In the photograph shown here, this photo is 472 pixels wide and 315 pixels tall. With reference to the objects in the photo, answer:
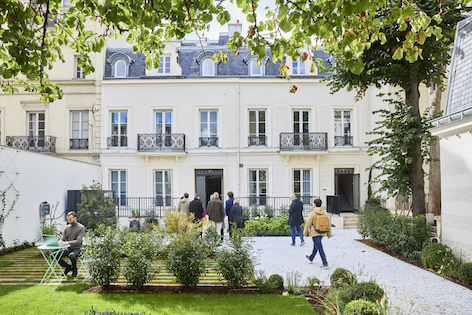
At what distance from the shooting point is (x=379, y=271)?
916 centimetres

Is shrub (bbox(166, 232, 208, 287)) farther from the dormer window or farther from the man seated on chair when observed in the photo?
the dormer window

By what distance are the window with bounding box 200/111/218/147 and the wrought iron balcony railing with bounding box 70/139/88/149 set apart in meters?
6.35

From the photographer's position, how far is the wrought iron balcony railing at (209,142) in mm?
21469

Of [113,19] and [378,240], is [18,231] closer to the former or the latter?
[113,19]

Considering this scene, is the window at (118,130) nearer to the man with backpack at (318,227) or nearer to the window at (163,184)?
the window at (163,184)

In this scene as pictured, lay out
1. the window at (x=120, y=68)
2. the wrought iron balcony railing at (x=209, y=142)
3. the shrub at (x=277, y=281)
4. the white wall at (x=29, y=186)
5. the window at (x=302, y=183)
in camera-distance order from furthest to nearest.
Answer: the window at (x=120, y=68) < the wrought iron balcony railing at (x=209, y=142) < the window at (x=302, y=183) < the white wall at (x=29, y=186) < the shrub at (x=277, y=281)

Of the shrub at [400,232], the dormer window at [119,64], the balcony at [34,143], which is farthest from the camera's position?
the dormer window at [119,64]

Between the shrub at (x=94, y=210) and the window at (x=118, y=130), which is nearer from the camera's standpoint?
the shrub at (x=94, y=210)

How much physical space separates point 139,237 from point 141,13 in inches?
188

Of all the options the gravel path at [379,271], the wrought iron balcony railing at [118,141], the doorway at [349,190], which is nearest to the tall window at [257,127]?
the doorway at [349,190]

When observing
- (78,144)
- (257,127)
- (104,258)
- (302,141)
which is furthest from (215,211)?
Answer: (78,144)

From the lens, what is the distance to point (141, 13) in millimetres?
4098

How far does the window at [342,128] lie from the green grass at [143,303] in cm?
1593

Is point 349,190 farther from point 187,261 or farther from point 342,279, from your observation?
point 187,261
